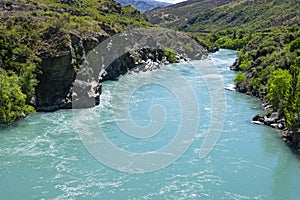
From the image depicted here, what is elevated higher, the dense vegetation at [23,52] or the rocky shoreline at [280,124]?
the dense vegetation at [23,52]

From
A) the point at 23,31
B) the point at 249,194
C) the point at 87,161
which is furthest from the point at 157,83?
the point at 249,194

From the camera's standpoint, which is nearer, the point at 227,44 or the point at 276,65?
the point at 276,65

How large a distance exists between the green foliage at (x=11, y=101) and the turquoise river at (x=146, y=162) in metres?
1.12

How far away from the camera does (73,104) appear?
45.8 m

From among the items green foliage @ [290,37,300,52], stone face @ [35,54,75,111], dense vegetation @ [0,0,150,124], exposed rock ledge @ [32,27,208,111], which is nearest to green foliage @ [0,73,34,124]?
dense vegetation @ [0,0,150,124]

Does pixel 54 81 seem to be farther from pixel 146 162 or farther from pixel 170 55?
pixel 170 55

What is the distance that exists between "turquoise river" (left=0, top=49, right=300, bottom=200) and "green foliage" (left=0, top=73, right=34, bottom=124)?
112 cm

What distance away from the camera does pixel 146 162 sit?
98.0 feet

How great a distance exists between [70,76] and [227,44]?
109 metres

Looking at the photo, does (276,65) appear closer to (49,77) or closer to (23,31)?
(49,77)

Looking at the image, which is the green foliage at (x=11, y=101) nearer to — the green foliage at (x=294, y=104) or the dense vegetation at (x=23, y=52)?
the dense vegetation at (x=23, y=52)

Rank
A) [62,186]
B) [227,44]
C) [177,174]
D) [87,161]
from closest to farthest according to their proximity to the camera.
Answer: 1. [62,186]
2. [177,174]
3. [87,161]
4. [227,44]

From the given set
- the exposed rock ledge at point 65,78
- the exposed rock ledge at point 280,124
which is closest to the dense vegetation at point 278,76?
the exposed rock ledge at point 280,124

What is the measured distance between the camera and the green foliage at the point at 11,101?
118 feet
